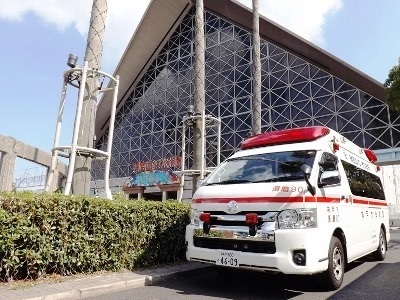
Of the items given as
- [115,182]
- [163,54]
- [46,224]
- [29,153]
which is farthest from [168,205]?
[163,54]

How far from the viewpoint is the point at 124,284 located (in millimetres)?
5340

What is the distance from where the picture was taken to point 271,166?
5426 mm

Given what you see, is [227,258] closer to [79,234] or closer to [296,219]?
[296,219]

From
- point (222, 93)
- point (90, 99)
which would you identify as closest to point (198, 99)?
point (90, 99)

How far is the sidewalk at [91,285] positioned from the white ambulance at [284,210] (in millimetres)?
978

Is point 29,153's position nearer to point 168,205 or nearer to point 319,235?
point 168,205

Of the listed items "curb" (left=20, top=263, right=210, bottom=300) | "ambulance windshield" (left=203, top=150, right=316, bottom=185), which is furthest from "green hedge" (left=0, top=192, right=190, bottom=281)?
"ambulance windshield" (left=203, top=150, right=316, bottom=185)

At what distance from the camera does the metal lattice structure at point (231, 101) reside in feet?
81.9

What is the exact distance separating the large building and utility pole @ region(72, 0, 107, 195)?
2068cm

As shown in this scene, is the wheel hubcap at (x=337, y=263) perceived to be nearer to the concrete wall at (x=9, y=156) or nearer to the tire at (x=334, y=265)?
the tire at (x=334, y=265)

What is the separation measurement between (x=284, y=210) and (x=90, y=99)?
5169mm

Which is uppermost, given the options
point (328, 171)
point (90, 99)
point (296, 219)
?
point (90, 99)

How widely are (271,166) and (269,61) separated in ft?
86.0

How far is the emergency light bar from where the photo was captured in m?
5.80
